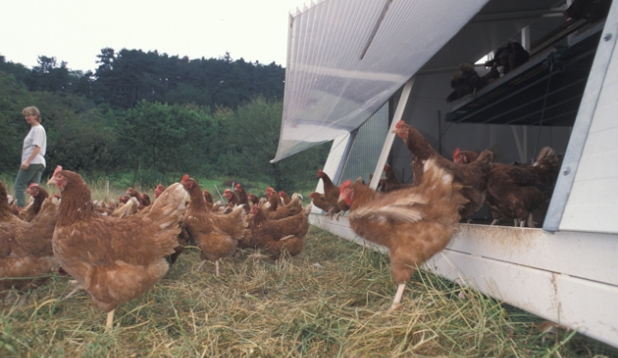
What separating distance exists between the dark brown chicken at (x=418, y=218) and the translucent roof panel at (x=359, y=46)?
1041 millimetres

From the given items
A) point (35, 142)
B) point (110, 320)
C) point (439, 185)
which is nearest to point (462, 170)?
point (439, 185)

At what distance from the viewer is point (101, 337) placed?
7.21 feet

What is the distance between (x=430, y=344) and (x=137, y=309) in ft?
5.82

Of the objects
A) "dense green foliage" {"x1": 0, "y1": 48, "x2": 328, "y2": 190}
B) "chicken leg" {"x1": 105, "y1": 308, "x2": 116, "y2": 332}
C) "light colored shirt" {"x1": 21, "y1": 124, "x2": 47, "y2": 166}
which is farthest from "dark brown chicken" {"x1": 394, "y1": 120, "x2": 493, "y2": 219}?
"dense green foliage" {"x1": 0, "y1": 48, "x2": 328, "y2": 190}

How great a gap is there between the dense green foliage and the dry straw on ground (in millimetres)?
14260

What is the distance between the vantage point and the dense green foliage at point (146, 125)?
16.0 m

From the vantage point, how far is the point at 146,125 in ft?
62.1

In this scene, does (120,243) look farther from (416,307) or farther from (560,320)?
(560,320)

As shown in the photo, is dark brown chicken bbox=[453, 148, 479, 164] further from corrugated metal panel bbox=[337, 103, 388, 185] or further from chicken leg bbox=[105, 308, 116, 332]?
chicken leg bbox=[105, 308, 116, 332]

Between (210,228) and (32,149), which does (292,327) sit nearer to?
(210,228)

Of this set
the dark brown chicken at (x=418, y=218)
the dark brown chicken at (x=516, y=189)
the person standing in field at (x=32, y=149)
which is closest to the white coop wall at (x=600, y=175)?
the dark brown chicken at (x=418, y=218)

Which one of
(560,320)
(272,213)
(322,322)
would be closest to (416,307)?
(322,322)

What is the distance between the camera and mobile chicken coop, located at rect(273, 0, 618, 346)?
5.31 ft

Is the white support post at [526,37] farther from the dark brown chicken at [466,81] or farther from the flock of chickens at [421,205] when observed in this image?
the flock of chickens at [421,205]
